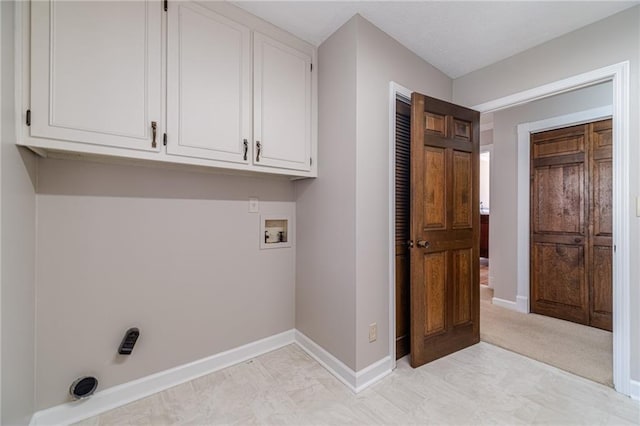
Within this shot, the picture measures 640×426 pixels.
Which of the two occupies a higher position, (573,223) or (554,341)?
(573,223)

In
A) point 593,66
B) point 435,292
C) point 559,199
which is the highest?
point 593,66

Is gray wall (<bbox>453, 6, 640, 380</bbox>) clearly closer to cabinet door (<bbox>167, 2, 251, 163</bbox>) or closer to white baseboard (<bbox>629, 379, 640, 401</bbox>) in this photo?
white baseboard (<bbox>629, 379, 640, 401</bbox>)

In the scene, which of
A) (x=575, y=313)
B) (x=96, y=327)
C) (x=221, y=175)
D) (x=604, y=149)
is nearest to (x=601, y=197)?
(x=604, y=149)

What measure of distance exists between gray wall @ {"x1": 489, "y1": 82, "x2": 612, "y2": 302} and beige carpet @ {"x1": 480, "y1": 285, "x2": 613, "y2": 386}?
0.44 meters

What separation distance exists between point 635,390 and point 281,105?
299 centimetres

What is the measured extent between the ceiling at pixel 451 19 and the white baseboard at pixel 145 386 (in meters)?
2.47

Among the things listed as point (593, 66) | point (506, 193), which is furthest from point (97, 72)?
point (506, 193)

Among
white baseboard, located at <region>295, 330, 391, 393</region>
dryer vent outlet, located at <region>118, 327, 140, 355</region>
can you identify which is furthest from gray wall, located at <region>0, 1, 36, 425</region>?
white baseboard, located at <region>295, 330, 391, 393</region>

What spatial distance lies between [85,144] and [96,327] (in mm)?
1051

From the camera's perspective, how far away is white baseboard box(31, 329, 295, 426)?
147 centimetres

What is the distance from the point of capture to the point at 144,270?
5.68 feet

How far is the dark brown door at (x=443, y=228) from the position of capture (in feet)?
6.68

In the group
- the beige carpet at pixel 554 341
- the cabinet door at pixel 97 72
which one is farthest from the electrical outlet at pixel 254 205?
the beige carpet at pixel 554 341

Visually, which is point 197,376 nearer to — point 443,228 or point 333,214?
point 333,214
